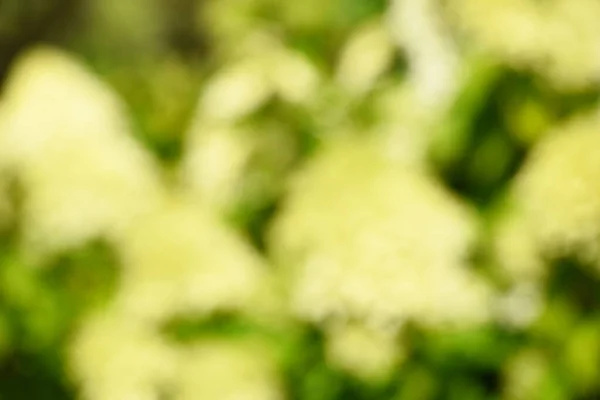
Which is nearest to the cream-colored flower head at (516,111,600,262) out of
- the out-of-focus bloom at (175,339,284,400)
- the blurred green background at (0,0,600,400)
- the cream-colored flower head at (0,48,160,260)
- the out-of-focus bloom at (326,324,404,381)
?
the blurred green background at (0,0,600,400)

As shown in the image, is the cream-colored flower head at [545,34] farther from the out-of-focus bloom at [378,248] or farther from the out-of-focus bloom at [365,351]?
the out-of-focus bloom at [365,351]

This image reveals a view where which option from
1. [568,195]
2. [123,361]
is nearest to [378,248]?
[568,195]

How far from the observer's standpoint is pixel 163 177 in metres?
1.02

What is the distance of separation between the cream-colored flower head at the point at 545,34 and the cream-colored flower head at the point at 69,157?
1.12 feet

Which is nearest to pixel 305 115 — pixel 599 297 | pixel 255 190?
pixel 255 190

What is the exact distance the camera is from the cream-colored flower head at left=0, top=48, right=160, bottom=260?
0.90 meters

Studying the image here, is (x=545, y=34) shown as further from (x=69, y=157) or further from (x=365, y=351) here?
(x=69, y=157)

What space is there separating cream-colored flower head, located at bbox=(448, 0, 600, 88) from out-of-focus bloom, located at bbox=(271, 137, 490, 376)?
123mm

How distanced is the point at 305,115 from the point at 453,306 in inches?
10.3

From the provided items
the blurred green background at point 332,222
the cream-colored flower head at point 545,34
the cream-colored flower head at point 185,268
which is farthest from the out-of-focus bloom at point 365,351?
the cream-colored flower head at point 545,34

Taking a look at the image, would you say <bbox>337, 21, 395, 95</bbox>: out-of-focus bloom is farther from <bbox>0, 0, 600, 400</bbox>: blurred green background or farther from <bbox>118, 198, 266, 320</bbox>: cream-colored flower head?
<bbox>118, 198, 266, 320</bbox>: cream-colored flower head

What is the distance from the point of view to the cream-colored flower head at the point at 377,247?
0.71m

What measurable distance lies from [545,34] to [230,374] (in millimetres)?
352

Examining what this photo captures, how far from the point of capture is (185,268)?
83 cm
